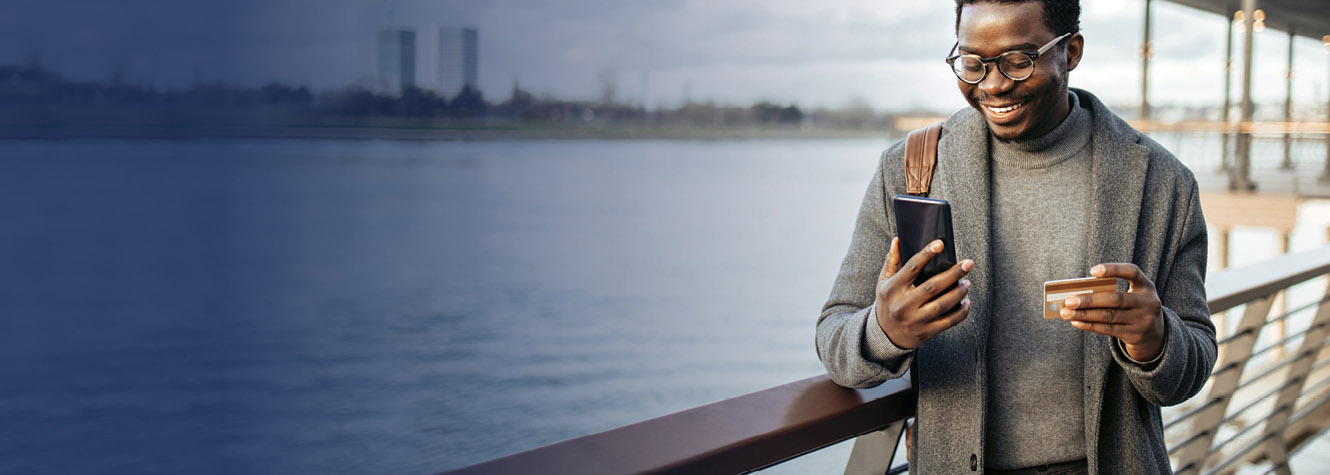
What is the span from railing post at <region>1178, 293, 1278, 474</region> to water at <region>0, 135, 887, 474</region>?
536 inches

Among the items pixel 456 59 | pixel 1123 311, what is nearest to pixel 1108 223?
pixel 1123 311

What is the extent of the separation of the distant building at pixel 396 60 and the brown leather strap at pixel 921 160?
30.2ft

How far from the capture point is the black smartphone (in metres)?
0.75

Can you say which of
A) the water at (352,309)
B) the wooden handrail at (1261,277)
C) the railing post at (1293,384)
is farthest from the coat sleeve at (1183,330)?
the water at (352,309)

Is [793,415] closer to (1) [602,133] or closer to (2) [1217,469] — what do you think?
(2) [1217,469]

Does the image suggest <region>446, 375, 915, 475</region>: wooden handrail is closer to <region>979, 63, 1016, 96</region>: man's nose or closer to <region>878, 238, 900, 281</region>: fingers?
<region>878, 238, 900, 281</region>: fingers

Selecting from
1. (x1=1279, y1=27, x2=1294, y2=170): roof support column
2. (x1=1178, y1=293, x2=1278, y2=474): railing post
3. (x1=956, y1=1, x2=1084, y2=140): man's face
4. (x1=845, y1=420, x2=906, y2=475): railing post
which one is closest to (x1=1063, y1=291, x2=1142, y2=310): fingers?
(x1=956, y1=1, x2=1084, y2=140): man's face

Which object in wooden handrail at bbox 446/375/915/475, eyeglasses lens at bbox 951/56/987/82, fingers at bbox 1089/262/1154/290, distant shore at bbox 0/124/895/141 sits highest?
distant shore at bbox 0/124/895/141

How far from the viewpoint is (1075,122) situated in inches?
37.1

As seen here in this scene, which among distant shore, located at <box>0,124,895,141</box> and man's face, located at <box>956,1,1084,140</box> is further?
distant shore, located at <box>0,124,895,141</box>

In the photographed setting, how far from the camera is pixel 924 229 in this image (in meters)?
0.77

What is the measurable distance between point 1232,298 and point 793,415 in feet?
3.64

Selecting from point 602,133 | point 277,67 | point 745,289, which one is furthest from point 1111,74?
point 277,67

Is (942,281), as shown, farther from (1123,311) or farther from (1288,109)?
(1288,109)
